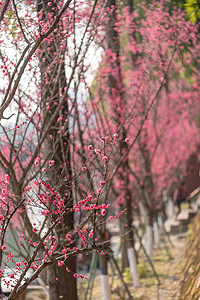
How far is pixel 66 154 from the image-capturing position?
5.84 metres

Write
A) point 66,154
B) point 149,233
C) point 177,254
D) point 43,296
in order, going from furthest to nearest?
point 177,254
point 149,233
point 43,296
point 66,154

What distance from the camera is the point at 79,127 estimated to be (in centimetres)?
649

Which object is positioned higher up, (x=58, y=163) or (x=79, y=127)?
(x=79, y=127)

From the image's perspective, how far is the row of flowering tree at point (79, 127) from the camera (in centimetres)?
381

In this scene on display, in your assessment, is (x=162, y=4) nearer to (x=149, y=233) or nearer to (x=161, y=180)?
(x=149, y=233)

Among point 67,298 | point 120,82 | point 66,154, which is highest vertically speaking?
point 120,82

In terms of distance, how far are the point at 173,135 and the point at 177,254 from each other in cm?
502

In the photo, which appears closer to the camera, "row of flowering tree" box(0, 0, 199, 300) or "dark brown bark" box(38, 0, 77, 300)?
"row of flowering tree" box(0, 0, 199, 300)

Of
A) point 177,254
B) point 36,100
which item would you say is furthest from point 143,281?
point 36,100

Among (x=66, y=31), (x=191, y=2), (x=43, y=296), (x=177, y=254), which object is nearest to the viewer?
(x=66, y=31)

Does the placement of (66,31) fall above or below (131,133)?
below

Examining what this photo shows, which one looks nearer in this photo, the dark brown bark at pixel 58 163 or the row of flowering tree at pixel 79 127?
the row of flowering tree at pixel 79 127

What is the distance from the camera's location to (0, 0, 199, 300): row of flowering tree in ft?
12.5

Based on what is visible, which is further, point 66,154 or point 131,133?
point 131,133
